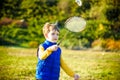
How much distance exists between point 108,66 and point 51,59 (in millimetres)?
2608

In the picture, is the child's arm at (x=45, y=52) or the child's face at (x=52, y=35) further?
the child's face at (x=52, y=35)

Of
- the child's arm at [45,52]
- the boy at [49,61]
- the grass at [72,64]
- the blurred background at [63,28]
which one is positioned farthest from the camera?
the blurred background at [63,28]

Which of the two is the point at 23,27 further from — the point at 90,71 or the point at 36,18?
the point at 90,71

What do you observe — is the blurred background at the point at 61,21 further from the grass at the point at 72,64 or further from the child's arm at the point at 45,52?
the child's arm at the point at 45,52

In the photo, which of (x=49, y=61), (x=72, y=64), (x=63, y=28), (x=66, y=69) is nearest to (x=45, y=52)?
(x=49, y=61)

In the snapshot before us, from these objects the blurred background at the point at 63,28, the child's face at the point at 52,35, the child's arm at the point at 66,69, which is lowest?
the child's arm at the point at 66,69

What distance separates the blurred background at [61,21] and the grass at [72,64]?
23cm

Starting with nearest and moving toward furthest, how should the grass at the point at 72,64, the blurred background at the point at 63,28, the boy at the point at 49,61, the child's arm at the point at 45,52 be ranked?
1. the child's arm at the point at 45,52
2. the boy at the point at 49,61
3. the grass at the point at 72,64
4. the blurred background at the point at 63,28

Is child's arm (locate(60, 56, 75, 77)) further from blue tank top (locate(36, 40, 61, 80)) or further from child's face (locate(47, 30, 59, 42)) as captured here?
child's face (locate(47, 30, 59, 42))

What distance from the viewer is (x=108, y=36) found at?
Answer: 7.68 m

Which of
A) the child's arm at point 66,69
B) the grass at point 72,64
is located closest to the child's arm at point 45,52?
the child's arm at point 66,69

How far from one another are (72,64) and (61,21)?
96 centimetres

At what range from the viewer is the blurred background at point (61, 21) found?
7.51 m

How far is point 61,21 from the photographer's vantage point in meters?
7.52
